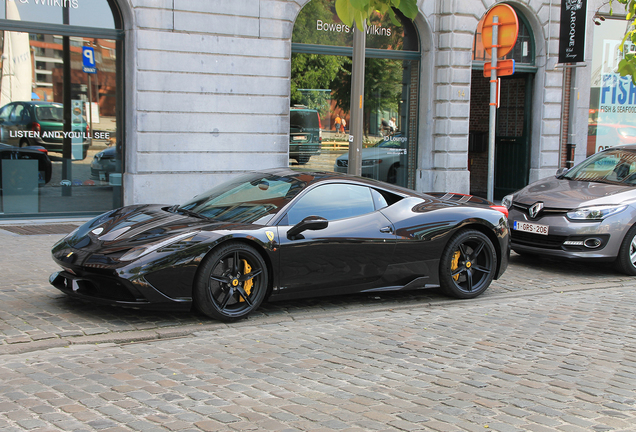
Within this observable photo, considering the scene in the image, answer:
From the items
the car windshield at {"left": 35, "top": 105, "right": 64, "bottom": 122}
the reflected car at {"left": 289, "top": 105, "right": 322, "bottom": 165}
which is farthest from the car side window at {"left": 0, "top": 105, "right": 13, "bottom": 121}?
the reflected car at {"left": 289, "top": 105, "right": 322, "bottom": 165}

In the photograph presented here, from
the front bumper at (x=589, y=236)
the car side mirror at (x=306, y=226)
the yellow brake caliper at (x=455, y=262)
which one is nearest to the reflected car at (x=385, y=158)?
the front bumper at (x=589, y=236)

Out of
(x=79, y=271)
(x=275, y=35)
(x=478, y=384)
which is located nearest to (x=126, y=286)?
(x=79, y=271)

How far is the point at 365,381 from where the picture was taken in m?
4.55

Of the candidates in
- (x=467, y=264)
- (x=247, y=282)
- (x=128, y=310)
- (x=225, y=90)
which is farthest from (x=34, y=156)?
(x=467, y=264)

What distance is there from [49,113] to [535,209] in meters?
8.46

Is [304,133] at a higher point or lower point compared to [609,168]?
higher

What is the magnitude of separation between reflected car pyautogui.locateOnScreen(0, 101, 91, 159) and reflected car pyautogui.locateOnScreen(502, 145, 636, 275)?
25.7 feet

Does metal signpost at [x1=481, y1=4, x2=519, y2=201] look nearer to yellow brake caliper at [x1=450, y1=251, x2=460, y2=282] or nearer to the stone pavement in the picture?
yellow brake caliper at [x1=450, y1=251, x2=460, y2=282]

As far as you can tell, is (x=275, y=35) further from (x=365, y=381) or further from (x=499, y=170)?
(x=365, y=381)

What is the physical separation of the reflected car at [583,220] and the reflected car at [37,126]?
308 inches

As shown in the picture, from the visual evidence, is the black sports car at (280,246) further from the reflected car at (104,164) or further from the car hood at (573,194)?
the reflected car at (104,164)

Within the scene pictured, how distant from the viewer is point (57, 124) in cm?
1226

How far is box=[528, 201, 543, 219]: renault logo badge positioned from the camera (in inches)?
353

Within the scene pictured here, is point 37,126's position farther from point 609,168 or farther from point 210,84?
point 609,168
